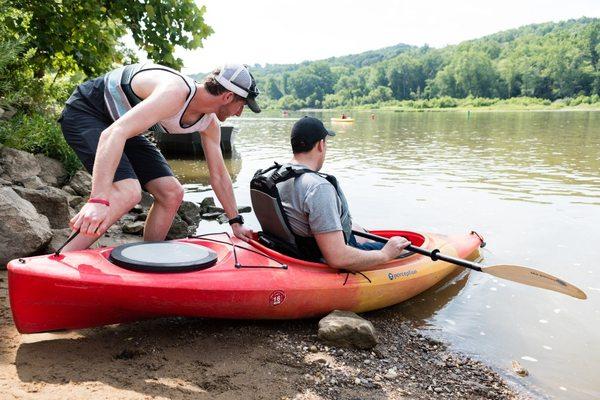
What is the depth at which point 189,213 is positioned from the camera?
805cm

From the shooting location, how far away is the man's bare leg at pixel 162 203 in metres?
4.18

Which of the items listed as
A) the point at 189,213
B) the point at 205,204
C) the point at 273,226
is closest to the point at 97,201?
the point at 273,226

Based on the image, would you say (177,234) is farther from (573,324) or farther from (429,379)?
(573,324)

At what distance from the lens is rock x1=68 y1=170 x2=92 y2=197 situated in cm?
702

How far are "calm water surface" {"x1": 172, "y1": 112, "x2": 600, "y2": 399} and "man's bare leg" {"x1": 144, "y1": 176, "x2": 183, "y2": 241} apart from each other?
2.34 m

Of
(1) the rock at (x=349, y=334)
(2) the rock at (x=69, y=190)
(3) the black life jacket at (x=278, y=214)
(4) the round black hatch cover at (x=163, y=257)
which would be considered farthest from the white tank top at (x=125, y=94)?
(2) the rock at (x=69, y=190)

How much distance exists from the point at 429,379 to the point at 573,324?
203cm

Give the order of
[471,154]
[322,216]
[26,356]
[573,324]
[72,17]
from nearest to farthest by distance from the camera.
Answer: [26,356], [322,216], [573,324], [72,17], [471,154]

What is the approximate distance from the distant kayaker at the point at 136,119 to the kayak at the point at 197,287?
1.00 feet

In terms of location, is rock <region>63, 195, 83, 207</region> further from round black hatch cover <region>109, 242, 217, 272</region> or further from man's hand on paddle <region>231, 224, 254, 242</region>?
round black hatch cover <region>109, 242, 217, 272</region>

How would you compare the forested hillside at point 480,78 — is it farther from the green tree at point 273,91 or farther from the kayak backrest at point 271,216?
the kayak backrest at point 271,216

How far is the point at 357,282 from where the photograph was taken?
168 inches

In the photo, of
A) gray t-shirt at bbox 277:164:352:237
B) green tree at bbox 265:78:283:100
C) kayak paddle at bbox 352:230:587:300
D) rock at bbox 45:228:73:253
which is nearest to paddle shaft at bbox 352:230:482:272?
kayak paddle at bbox 352:230:587:300

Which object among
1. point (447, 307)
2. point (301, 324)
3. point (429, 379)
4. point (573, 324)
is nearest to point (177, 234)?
point (301, 324)
